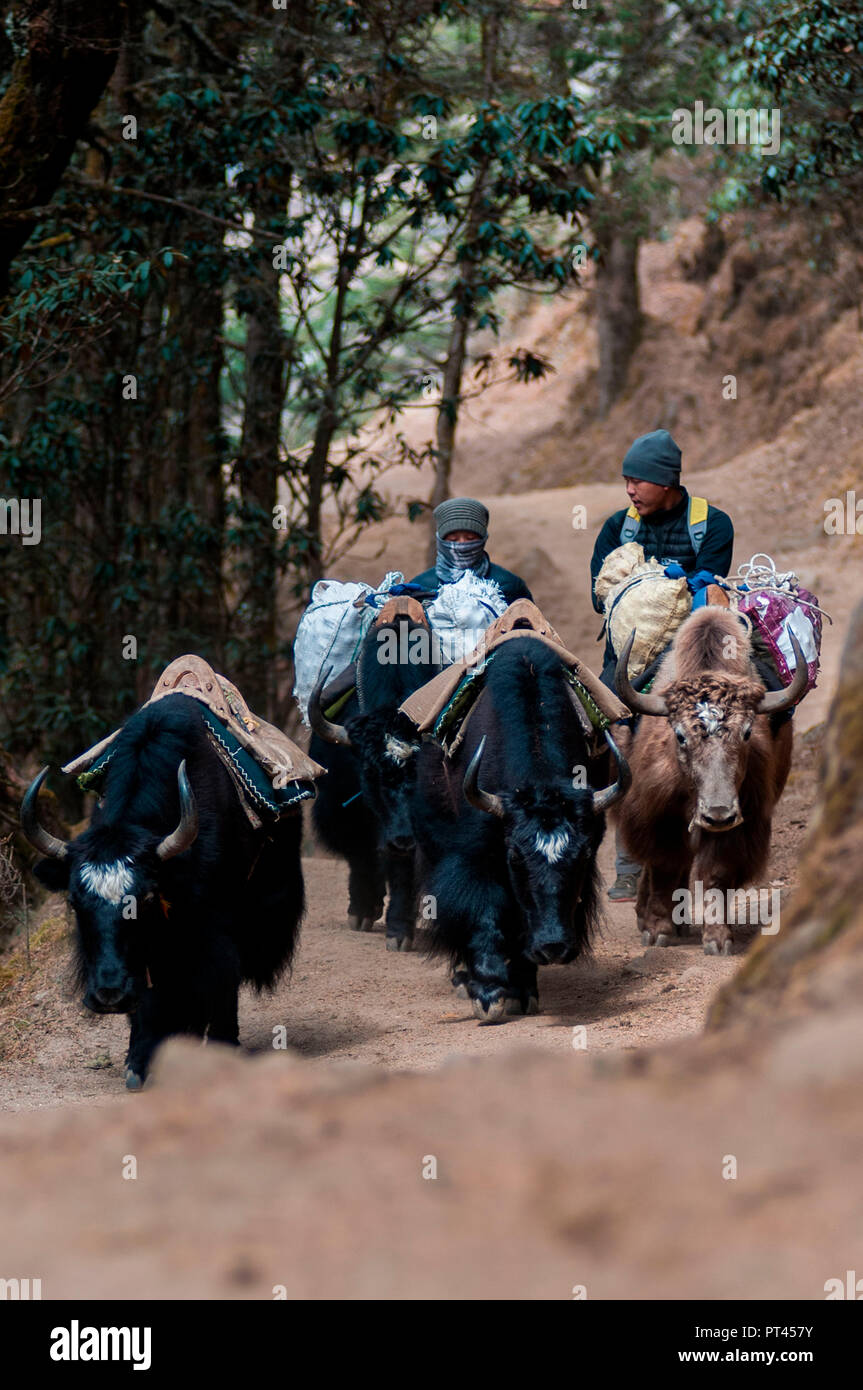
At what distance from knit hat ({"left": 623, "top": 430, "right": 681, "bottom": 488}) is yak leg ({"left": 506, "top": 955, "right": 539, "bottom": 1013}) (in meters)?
2.26

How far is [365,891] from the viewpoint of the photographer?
328 inches

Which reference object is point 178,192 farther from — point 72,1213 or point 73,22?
point 72,1213

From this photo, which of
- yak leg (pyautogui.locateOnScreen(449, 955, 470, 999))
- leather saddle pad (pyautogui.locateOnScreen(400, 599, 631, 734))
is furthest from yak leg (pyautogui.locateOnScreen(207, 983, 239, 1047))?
leather saddle pad (pyautogui.locateOnScreen(400, 599, 631, 734))

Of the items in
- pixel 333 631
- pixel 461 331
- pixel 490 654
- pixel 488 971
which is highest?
pixel 461 331

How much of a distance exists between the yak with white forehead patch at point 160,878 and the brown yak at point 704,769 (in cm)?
174

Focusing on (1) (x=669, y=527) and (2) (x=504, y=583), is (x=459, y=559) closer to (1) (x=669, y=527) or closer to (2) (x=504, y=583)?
(2) (x=504, y=583)

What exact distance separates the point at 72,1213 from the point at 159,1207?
0.50ft

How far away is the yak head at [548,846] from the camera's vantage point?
564cm

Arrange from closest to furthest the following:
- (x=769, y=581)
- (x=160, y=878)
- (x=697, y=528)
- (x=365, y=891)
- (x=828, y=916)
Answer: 1. (x=828, y=916)
2. (x=160, y=878)
3. (x=769, y=581)
4. (x=697, y=528)
5. (x=365, y=891)

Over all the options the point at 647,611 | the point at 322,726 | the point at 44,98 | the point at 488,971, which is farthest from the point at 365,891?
the point at 44,98

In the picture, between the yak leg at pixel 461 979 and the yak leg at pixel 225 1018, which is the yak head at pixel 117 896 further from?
the yak leg at pixel 461 979

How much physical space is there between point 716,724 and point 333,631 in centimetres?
243

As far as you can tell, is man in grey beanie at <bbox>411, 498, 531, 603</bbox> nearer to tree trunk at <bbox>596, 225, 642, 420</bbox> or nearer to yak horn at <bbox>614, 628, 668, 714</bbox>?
yak horn at <bbox>614, 628, 668, 714</bbox>

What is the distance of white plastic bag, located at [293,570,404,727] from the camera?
7.79 meters
